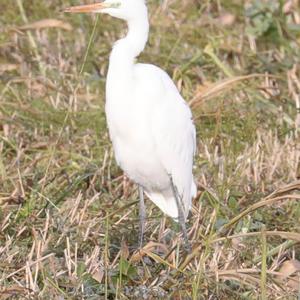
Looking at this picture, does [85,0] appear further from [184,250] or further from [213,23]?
[184,250]

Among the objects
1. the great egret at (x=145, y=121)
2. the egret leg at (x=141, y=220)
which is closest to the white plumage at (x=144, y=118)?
the great egret at (x=145, y=121)

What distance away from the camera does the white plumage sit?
3.97 meters

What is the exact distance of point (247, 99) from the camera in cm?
554

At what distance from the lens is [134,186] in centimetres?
483

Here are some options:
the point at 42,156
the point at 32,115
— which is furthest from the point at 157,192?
the point at 32,115

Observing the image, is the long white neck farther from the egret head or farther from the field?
the field

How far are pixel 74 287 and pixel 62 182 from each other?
1.28 metres

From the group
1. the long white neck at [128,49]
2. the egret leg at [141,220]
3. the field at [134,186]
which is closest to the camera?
the field at [134,186]

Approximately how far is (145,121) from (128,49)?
29 centimetres

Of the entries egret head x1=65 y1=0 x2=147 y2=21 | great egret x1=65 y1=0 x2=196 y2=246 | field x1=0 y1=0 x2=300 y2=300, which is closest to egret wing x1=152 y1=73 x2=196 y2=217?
great egret x1=65 y1=0 x2=196 y2=246

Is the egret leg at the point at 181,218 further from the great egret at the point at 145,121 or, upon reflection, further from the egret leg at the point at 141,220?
the egret leg at the point at 141,220

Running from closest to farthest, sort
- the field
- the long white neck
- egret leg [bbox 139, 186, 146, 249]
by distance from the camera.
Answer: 1. the field
2. the long white neck
3. egret leg [bbox 139, 186, 146, 249]

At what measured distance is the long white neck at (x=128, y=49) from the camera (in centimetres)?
393

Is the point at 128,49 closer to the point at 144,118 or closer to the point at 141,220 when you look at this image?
the point at 144,118
